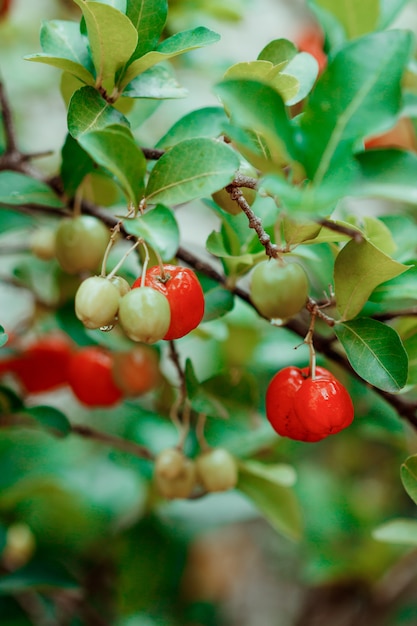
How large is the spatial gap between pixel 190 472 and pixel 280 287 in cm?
34

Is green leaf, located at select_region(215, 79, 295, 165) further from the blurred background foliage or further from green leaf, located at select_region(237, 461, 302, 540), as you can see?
green leaf, located at select_region(237, 461, 302, 540)

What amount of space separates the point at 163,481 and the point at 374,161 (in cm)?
47

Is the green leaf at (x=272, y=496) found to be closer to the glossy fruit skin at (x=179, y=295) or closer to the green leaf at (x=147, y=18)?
the glossy fruit skin at (x=179, y=295)

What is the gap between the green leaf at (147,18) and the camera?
0.58m

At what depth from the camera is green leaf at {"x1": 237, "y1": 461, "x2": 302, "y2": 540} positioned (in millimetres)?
899

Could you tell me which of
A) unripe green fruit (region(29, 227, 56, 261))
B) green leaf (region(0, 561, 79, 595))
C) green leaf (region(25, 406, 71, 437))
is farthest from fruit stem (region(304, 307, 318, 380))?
green leaf (region(0, 561, 79, 595))

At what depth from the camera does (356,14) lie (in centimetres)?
81

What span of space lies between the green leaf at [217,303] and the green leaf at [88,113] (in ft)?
0.67

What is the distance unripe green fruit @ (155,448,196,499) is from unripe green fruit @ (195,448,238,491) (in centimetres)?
2

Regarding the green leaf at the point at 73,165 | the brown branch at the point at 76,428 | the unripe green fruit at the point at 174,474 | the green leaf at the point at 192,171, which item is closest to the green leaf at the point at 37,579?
the brown branch at the point at 76,428

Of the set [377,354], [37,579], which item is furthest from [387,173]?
[37,579]

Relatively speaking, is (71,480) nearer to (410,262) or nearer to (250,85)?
(410,262)

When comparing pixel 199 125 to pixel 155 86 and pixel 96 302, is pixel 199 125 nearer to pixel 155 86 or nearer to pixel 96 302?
pixel 155 86

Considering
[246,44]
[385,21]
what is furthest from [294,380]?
[246,44]
